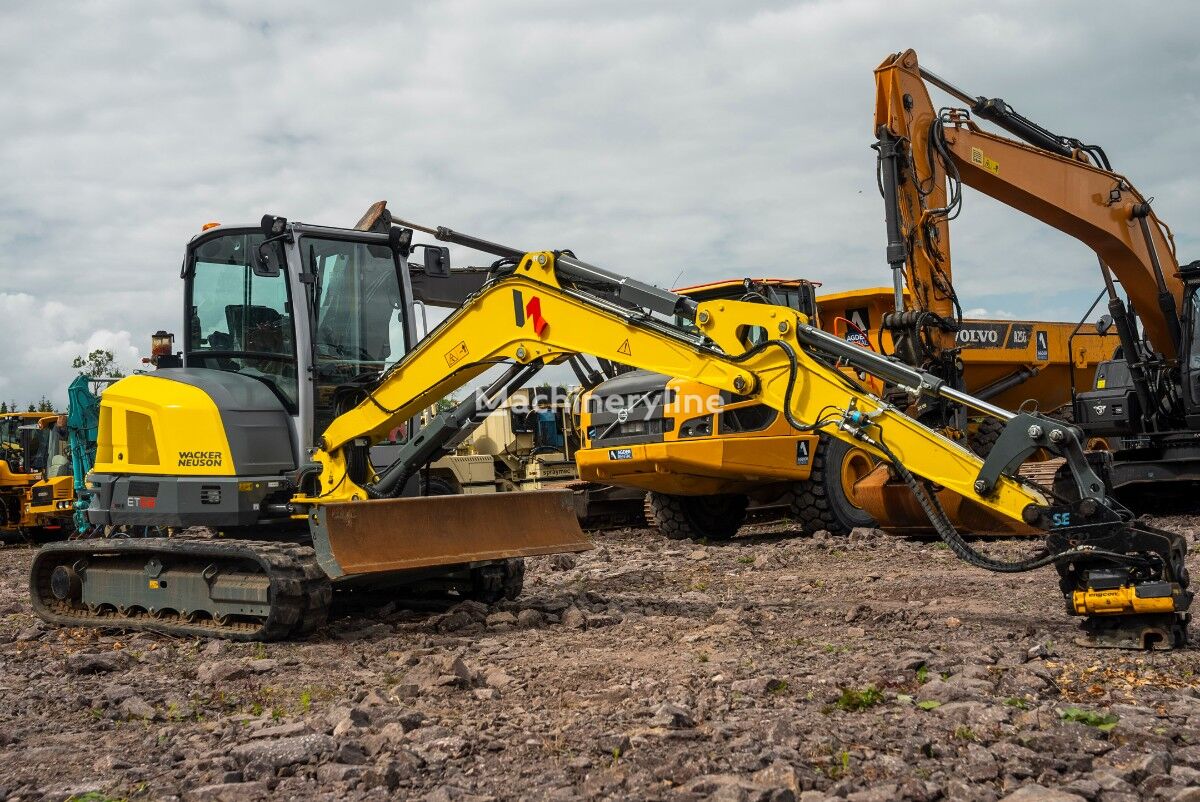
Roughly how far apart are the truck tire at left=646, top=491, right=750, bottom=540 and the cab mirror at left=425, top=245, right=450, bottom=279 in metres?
5.29

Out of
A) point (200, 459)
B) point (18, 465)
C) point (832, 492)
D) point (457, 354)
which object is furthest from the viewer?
point (18, 465)

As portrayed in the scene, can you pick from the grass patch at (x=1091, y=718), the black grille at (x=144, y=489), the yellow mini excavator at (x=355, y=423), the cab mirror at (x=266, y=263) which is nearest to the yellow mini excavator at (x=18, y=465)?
the yellow mini excavator at (x=355, y=423)

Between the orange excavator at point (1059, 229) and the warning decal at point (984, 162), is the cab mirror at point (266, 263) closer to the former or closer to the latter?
the orange excavator at point (1059, 229)

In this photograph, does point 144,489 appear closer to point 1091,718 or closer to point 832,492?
point 1091,718

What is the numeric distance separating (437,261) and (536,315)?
131cm

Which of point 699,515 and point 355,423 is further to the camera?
point 699,515

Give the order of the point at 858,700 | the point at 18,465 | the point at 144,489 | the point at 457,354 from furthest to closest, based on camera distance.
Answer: the point at 18,465 → the point at 144,489 → the point at 457,354 → the point at 858,700

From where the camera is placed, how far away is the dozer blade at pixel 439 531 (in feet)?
21.6

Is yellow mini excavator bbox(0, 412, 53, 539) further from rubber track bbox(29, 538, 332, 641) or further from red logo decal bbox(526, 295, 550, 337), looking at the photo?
red logo decal bbox(526, 295, 550, 337)

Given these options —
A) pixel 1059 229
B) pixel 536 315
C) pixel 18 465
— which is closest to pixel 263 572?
pixel 536 315

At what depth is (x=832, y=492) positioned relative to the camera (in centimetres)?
1127

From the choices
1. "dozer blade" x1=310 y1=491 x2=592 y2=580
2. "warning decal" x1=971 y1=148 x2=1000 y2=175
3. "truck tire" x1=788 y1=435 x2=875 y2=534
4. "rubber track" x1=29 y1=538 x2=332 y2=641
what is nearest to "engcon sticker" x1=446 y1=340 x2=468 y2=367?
"dozer blade" x1=310 y1=491 x2=592 y2=580

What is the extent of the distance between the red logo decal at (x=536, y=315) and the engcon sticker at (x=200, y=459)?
212cm

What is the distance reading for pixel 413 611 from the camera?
7.82 m
